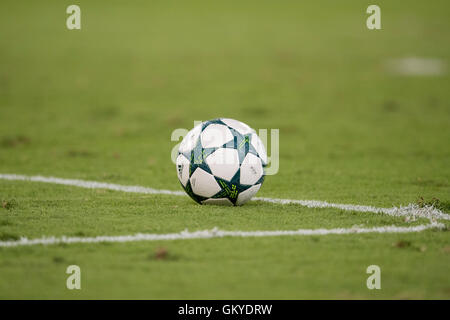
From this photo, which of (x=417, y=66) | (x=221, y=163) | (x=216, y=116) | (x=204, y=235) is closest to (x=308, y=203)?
(x=221, y=163)

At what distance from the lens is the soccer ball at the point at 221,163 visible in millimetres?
8758

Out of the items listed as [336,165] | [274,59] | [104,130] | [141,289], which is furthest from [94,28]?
[141,289]

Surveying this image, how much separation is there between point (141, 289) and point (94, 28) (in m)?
33.2

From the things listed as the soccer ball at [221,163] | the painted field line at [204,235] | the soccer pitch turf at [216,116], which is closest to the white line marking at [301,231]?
the painted field line at [204,235]

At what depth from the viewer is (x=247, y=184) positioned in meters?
8.88

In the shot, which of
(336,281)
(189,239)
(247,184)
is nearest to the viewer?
(336,281)

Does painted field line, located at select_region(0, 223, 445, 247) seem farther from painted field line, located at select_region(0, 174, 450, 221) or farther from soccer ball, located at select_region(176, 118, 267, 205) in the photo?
soccer ball, located at select_region(176, 118, 267, 205)

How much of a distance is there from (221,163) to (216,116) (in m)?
12.4

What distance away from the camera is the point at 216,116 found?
830 inches

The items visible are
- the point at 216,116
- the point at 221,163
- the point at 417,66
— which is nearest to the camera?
the point at 221,163

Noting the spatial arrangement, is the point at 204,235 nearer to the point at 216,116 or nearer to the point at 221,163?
the point at 221,163
